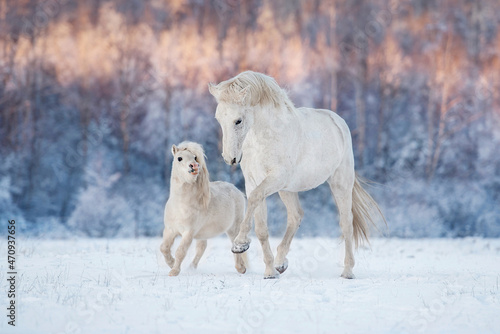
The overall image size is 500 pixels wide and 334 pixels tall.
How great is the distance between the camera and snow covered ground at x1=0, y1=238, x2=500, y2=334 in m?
3.63

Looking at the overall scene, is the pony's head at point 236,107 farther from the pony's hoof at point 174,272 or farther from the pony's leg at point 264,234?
the pony's hoof at point 174,272

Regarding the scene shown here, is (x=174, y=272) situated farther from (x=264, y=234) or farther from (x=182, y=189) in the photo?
(x=264, y=234)

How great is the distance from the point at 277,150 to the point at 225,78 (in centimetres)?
1356

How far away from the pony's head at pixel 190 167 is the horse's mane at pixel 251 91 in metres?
1.29

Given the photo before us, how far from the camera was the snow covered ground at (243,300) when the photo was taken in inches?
143

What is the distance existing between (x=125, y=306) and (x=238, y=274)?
2.53 metres

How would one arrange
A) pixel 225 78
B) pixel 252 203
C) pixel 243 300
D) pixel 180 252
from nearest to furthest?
pixel 243 300, pixel 252 203, pixel 180 252, pixel 225 78

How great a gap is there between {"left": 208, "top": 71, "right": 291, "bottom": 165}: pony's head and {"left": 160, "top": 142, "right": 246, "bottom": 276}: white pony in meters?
1.29

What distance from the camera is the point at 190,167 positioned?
6.36 metres

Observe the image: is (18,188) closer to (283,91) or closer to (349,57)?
(349,57)

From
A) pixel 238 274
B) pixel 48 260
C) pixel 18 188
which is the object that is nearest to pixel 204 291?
pixel 238 274

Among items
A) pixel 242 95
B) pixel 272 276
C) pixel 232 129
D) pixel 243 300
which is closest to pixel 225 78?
pixel 272 276

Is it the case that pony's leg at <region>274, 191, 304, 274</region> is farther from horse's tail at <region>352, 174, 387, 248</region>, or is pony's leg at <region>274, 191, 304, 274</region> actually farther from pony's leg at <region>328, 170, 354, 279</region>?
horse's tail at <region>352, 174, 387, 248</region>

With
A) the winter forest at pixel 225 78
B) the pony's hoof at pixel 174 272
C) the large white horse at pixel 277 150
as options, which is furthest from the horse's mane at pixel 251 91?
the winter forest at pixel 225 78
